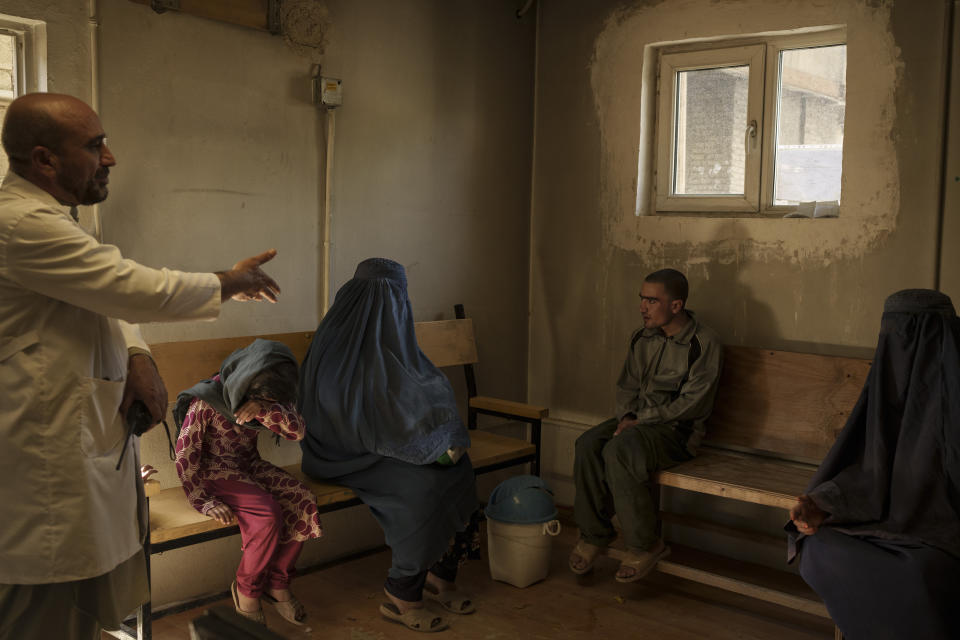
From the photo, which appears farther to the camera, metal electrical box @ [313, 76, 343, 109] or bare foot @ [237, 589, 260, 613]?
metal electrical box @ [313, 76, 343, 109]

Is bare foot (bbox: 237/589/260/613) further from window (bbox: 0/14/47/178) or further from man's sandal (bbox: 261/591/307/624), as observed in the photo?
window (bbox: 0/14/47/178)

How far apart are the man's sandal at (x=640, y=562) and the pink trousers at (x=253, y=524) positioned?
151 cm

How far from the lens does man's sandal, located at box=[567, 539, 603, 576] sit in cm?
386

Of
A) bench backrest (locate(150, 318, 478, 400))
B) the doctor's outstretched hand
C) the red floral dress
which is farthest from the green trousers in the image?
the doctor's outstretched hand

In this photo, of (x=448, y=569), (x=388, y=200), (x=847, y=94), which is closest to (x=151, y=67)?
(x=388, y=200)

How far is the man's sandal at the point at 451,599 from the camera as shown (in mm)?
3588

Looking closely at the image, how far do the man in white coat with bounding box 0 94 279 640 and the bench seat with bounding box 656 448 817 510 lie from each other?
92.0 inches

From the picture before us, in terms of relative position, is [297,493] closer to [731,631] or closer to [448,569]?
[448,569]

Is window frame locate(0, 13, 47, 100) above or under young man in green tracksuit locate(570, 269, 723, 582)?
above

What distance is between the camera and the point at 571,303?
495cm

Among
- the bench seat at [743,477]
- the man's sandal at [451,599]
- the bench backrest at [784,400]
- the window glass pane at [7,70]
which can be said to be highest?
the window glass pane at [7,70]

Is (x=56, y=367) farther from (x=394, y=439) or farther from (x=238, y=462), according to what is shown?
(x=394, y=439)

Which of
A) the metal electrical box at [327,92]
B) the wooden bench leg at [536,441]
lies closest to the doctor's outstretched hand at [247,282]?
the metal electrical box at [327,92]

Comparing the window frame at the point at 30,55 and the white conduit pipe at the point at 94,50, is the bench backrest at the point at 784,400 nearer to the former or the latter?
the white conduit pipe at the point at 94,50
